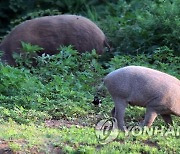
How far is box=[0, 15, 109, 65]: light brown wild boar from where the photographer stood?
35.2ft

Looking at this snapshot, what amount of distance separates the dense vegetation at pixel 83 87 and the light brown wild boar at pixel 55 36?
34 cm

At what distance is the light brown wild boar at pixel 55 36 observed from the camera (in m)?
10.7

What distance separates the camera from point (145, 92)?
23.2 ft

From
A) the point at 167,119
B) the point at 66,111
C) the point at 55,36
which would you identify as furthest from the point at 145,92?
the point at 55,36

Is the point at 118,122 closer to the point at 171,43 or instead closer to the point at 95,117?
the point at 95,117

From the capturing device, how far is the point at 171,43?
10359 mm

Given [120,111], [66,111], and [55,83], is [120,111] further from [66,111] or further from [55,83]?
[55,83]

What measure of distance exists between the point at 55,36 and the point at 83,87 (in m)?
2.11

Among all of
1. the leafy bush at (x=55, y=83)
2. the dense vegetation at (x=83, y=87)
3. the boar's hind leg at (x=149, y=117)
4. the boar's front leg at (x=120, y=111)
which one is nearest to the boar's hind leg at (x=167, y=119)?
the dense vegetation at (x=83, y=87)

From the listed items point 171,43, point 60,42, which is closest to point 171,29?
point 171,43

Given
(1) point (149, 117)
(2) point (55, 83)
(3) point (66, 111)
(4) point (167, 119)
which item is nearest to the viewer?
(1) point (149, 117)

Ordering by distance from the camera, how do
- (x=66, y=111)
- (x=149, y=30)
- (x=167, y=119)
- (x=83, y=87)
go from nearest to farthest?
(x=167, y=119) → (x=66, y=111) → (x=83, y=87) → (x=149, y=30)

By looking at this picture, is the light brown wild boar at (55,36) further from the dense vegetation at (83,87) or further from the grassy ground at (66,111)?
the grassy ground at (66,111)

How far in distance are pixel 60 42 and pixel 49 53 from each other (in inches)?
10.3
